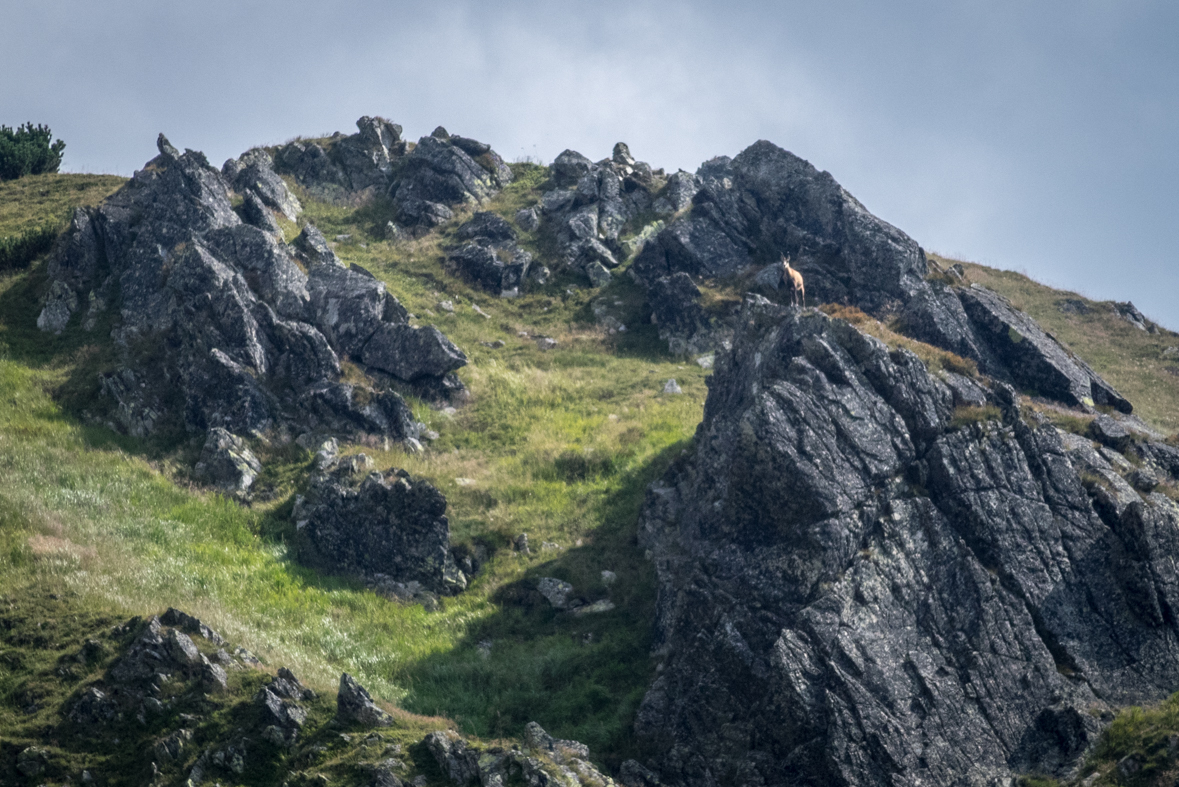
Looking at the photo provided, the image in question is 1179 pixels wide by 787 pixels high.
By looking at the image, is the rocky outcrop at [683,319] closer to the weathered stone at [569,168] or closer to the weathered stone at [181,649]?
the weathered stone at [569,168]

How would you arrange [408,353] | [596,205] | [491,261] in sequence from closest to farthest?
1. [408,353]
2. [491,261]
3. [596,205]

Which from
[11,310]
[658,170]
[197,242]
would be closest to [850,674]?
[197,242]

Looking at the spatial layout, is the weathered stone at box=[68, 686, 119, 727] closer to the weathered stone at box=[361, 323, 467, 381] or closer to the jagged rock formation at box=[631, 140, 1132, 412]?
the weathered stone at box=[361, 323, 467, 381]

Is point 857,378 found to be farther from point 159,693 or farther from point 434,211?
point 434,211

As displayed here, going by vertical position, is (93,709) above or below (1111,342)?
below

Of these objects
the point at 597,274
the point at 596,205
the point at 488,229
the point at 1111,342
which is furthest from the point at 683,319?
the point at 1111,342

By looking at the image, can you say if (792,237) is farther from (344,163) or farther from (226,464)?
(226,464)

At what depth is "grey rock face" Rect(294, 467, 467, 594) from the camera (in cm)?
2428

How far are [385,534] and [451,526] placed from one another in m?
2.58

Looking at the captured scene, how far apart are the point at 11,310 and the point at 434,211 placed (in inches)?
1059

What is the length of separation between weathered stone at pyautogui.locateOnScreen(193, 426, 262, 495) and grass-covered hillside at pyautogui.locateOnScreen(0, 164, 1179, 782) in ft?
1.78

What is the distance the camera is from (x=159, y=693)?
16031mm

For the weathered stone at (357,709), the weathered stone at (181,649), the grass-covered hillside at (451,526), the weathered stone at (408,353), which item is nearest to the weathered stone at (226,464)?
the grass-covered hillside at (451,526)

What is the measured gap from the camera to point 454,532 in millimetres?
26188
